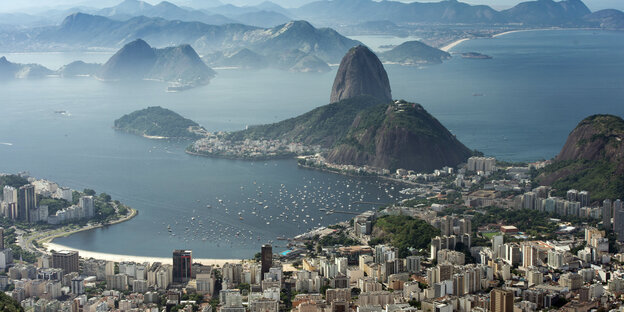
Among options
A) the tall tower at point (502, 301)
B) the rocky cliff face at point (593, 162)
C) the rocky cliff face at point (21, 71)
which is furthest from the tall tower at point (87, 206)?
the rocky cliff face at point (21, 71)

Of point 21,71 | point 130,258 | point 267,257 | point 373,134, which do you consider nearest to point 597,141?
point 373,134

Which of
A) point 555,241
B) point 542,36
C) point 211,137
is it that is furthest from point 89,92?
point 542,36

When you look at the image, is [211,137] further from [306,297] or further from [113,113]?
[306,297]

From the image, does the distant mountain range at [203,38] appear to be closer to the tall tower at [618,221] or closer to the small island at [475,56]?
the small island at [475,56]

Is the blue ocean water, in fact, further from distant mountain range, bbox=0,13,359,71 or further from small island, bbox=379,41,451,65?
distant mountain range, bbox=0,13,359,71

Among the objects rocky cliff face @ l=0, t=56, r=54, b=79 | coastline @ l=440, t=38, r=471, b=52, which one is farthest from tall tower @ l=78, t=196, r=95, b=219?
coastline @ l=440, t=38, r=471, b=52

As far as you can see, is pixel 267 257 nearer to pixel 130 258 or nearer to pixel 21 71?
pixel 130 258
